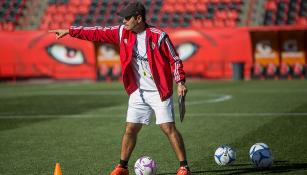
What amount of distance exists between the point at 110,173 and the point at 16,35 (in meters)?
28.9

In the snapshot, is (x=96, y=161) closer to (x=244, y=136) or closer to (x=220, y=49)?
(x=244, y=136)

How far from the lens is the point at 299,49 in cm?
3441

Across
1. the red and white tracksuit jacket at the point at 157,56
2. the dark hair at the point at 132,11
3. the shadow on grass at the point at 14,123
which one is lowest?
the shadow on grass at the point at 14,123

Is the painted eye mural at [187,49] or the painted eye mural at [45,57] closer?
the painted eye mural at [187,49]

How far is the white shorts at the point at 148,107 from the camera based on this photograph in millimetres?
8219

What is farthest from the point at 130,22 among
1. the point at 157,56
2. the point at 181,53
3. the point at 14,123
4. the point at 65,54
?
the point at 65,54

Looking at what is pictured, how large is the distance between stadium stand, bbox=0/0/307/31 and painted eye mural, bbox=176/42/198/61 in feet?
8.77

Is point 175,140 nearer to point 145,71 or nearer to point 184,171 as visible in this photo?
point 184,171

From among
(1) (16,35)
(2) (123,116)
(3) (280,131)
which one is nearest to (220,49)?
(1) (16,35)

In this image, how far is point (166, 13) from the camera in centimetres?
3866

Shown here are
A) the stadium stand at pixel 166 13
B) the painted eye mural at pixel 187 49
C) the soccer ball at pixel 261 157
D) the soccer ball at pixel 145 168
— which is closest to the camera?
the soccer ball at pixel 145 168

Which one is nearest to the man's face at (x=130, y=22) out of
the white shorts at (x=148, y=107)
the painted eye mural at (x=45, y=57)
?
the white shorts at (x=148, y=107)

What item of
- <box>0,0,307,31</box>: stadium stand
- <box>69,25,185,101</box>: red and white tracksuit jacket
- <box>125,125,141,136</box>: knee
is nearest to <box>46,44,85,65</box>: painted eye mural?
<box>0,0,307,31</box>: stadium stand

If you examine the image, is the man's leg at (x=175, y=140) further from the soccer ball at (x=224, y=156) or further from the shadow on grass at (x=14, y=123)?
the shadow on grass at (x=14, y=123)
